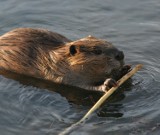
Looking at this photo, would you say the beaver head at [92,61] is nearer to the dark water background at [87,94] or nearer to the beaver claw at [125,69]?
the beaver claw at [125,69]

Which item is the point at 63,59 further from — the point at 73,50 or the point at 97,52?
the point at 97,52

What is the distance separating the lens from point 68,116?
5.52 m

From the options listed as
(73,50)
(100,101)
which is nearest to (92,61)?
(73,50)

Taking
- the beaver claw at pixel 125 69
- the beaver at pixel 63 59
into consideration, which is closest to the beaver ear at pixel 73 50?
the beaver at pixel 63 59

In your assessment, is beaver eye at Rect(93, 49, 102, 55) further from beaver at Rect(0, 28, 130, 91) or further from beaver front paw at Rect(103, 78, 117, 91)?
beaver front paw at Rect(103, 78, 117, 91)

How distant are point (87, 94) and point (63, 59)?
586 mm

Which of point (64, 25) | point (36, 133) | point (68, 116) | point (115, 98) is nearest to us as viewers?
point (36, 133)

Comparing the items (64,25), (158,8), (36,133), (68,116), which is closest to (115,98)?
(68,116)

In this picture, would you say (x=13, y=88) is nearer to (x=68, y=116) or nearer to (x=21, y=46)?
(x=21, y=46)

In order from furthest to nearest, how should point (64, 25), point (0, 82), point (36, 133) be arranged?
point (64, 25) → point (0, 82) → point (36, 133)

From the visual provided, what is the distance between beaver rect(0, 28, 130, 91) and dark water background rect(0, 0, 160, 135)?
18 centimetres

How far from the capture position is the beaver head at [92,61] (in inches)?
239

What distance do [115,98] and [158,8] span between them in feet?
10.8

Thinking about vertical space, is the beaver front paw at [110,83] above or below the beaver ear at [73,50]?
below
